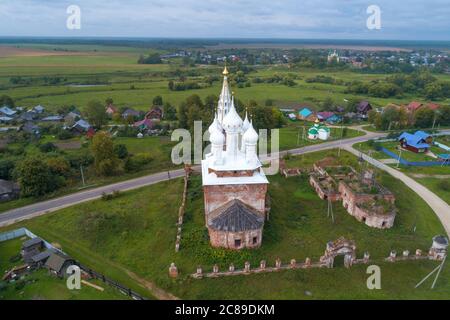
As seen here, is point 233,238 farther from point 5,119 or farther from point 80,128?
point 5,119

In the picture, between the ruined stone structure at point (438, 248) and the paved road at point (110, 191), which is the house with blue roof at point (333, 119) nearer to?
the paved road at point (110, 191)

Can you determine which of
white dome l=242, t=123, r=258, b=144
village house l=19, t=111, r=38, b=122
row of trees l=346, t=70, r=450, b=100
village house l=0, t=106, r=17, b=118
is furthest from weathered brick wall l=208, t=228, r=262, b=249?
row of trees l=346, t=70, r=450, b=100

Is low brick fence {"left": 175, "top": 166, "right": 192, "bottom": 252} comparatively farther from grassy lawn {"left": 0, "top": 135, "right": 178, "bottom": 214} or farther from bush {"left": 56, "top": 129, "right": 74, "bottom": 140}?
bush {"left": 56, "top": 129, "right": 74, "bottom": 140}

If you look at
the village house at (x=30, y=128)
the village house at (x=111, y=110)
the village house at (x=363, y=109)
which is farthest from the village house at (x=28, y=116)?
the village house at (x=363, y=109)

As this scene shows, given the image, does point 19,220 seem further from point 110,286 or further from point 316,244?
point 316,244

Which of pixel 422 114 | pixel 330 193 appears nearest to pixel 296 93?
pixel 422 114
